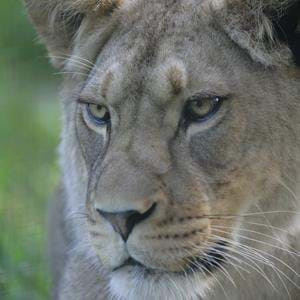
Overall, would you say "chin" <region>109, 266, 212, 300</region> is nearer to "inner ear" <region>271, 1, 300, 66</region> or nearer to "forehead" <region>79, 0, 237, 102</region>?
"forehead" <region>79, 0, 237, 102</region>

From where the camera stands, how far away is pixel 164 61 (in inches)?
135

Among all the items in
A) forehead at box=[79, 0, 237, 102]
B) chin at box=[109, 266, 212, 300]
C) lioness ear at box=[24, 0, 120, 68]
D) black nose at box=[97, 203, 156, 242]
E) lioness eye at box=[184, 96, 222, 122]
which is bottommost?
chin at box=[109, 266, 212, 300]

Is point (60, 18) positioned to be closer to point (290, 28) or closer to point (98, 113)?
point (98, 113)

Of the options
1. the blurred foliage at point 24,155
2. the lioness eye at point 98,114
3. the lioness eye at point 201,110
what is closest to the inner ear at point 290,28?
the lioness eye at point 201,110

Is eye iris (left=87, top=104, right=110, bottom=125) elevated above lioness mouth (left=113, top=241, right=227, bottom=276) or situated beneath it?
elevated above

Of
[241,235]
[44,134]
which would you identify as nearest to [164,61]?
[241,235]

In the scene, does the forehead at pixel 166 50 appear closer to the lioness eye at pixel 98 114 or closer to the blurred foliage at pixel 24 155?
the lioness eye at pixel 98 114

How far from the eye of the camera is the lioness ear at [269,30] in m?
3.44

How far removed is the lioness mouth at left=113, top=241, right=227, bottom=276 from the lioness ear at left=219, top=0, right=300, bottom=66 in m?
0.60

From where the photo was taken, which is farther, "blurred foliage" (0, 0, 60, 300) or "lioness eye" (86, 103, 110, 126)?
"blurred foliage" (0, 0, 60, 300)

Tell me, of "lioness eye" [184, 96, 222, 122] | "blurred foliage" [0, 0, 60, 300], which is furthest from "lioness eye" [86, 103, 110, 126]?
"blurred foliage" [0, 0, 60, 300]

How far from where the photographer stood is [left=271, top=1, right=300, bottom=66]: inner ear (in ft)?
11.3

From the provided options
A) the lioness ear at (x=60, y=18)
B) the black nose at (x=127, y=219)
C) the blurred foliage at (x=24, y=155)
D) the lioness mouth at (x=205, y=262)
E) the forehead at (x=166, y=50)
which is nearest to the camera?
the black nose at (x=127, y=219)

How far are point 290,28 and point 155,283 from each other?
35.3 inches
